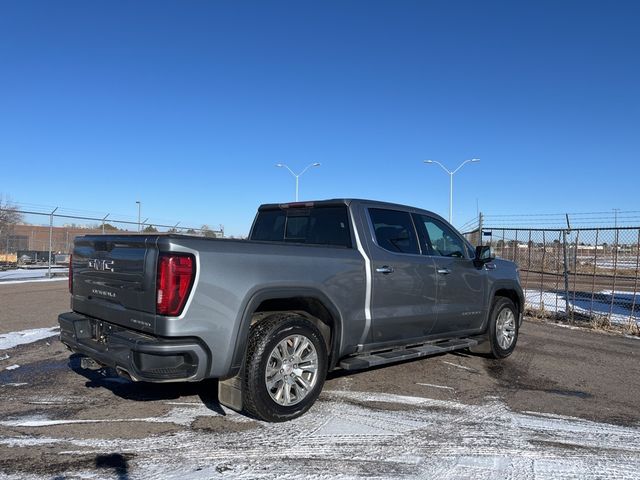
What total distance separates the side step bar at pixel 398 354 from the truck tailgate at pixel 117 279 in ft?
6.53

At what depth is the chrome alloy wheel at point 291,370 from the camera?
14.3 feet

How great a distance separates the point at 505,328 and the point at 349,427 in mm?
3781

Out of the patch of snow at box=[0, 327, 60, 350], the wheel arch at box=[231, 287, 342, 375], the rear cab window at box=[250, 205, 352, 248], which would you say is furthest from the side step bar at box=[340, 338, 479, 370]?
the patch of snow at box=[0, 327, 60, 350]

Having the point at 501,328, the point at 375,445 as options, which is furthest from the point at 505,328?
the point at 375,445

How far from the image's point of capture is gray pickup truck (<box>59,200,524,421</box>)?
3.85 metres

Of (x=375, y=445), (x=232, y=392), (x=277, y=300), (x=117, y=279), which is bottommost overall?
(x=375, y=445)

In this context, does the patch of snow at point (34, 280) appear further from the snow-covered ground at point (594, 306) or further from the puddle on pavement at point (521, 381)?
the snow-covered ground at point (594, 306)

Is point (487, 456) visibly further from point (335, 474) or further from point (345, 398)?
point (345, 398)

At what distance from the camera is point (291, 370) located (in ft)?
14.7

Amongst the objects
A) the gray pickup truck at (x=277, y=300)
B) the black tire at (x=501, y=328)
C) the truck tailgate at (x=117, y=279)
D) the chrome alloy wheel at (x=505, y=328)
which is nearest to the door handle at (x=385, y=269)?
the gray pickup truck at (x=277, y=300)

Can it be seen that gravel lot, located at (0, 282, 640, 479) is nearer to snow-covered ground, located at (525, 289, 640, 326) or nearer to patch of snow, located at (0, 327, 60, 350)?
patch of snow, located at (0, 327, 60, 350)

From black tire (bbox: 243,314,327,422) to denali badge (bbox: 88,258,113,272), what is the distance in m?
1.30

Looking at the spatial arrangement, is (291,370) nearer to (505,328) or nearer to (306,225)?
(306,225)

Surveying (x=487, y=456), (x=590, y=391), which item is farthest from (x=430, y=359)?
(x=487, y=456)
